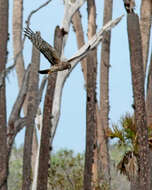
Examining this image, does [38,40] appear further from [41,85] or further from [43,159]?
[41,85]

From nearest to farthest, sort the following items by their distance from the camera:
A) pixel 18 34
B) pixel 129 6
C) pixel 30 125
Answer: pixel 129 6 → pixel 30 125 → pixel 18 34

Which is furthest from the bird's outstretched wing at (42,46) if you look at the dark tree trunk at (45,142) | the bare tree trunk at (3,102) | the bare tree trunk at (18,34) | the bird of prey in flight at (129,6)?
the bare tree trunk at (18,34)

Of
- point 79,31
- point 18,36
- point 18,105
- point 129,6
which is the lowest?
point 18,105

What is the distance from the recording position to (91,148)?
1591 centimetres

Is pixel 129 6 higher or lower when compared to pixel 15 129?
higher

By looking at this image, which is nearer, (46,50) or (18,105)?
(46,50)

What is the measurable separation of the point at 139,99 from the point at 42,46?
3699 mm

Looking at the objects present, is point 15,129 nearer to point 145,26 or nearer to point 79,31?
point 145,26

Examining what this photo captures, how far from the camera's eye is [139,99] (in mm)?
13156

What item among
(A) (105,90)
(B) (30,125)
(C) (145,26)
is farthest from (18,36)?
(B) (30,125)

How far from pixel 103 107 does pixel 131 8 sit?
29.4 feet

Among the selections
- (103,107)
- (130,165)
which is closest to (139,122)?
(130,165)

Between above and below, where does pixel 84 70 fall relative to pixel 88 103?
above


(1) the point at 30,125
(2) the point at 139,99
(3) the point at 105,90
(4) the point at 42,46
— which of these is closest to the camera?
(4) the point at 42,46
